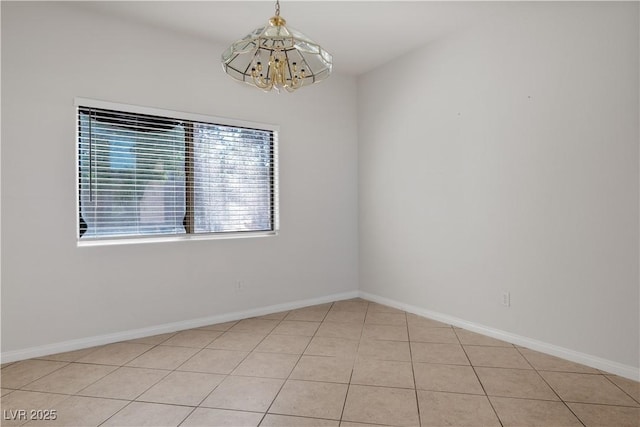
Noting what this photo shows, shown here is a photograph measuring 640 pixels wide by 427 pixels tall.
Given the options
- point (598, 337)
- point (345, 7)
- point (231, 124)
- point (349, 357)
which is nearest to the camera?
point (598, 337)

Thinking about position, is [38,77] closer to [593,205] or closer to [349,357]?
[349,357]

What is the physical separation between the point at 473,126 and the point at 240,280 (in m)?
2.67

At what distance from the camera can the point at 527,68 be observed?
2941 millimetres

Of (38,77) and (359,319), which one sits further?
(359,319)

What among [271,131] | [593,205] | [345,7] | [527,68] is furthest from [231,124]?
[593,205]

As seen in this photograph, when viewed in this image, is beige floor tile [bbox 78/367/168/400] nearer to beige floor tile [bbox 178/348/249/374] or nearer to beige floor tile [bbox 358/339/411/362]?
beige floor tile [bbox 178/348/249/374]

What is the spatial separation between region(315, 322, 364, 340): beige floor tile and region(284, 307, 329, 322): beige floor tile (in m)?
0.20

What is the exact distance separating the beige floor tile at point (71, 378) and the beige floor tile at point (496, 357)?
2.60 metres

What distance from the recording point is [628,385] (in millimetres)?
2326

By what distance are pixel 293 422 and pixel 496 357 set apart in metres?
1.68

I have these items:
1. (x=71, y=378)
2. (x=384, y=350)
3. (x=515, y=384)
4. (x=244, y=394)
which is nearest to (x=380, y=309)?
(x=384, y=350)

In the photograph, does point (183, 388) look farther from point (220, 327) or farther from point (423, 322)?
point (423, 322)

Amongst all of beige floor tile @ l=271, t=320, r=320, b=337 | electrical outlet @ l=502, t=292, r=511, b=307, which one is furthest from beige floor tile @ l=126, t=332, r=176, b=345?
electrical outlet @ l=502, t=292, r=511, b=307

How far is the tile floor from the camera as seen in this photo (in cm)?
199
